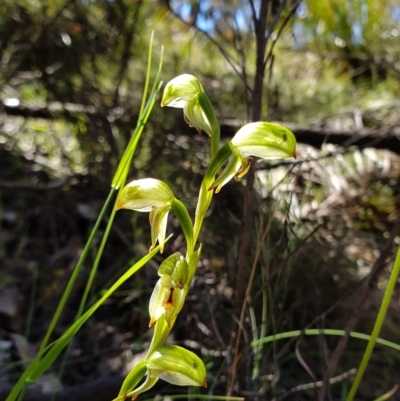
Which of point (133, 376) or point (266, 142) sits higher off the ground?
point (266, 142)

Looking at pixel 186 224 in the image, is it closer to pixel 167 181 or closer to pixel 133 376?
pixel 133 376

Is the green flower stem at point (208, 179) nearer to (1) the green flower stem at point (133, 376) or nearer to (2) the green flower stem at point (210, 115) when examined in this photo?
(2) the green flower stem at point (210, 115)

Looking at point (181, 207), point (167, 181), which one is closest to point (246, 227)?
point (181, 207)

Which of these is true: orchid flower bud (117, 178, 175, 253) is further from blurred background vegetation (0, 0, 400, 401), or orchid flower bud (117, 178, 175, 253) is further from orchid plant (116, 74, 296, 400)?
blurred background vegetation (0, 0, 400, 401)

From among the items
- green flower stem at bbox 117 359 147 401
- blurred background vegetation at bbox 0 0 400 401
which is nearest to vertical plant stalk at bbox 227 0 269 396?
blurred background vegetation at bbox 0 0 400 401

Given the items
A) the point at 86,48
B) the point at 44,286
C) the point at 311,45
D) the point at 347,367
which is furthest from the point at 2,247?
the point at 311,45

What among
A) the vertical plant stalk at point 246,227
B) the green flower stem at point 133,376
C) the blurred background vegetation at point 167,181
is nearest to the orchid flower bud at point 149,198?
the green flower stem at point 133,376
